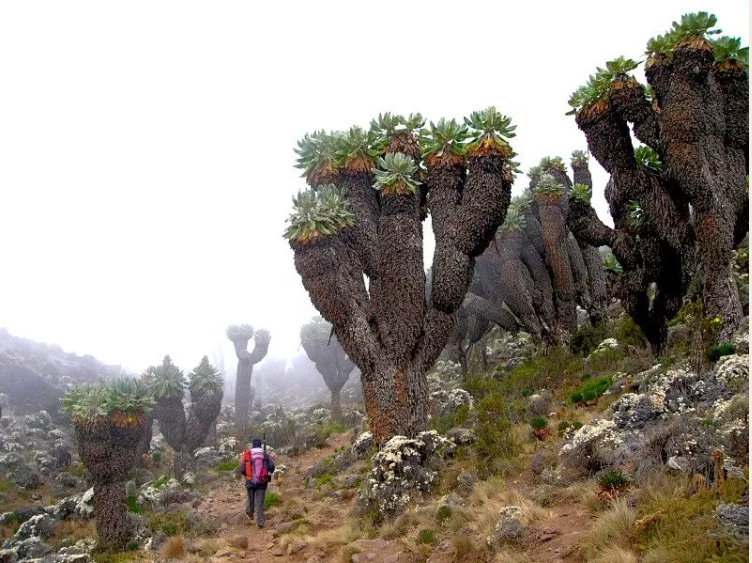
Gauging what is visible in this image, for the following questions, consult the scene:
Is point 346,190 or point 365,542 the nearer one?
point 365,542

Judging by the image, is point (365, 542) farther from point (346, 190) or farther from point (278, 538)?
point (346, 190)

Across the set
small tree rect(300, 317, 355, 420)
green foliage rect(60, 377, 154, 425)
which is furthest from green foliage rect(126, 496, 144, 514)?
small tree rect(300, 317, 355, 420)

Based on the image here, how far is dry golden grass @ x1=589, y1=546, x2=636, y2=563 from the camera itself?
473 centimetres

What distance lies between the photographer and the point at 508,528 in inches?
250

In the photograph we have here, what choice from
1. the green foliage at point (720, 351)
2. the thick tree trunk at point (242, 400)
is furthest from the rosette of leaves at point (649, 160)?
the thick tree trunk at point (242, 400)

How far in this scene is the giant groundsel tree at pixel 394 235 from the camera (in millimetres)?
10867

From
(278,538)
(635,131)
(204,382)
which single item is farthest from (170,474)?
(635,131)

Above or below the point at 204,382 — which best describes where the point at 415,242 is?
above

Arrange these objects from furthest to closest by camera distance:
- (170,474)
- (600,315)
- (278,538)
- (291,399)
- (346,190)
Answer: (291,399)
(600,315)
(170,474)
(346,190)
(278,538)

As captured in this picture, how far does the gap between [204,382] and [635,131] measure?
1754cm

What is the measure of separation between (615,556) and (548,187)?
16.9m

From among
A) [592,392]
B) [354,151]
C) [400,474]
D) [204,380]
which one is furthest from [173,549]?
[204,380]

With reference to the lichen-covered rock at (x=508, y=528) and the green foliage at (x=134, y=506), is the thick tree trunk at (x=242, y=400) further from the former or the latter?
the lichen-covered rock at (x=508, y=528)

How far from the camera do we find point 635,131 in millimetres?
12914
